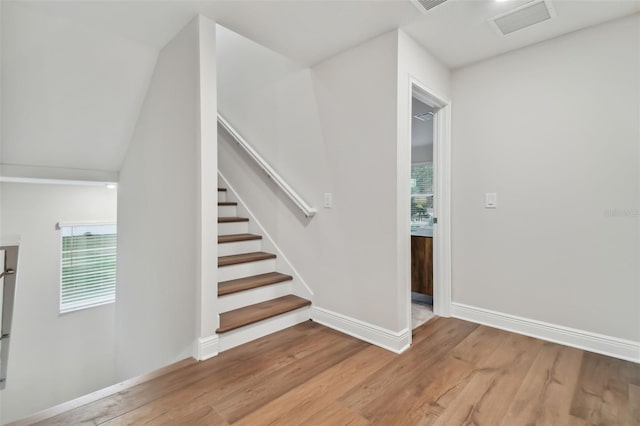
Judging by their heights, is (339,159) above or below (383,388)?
above

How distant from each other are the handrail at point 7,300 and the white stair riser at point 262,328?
3.49 meters

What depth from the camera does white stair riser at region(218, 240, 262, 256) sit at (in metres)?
→ 3.01

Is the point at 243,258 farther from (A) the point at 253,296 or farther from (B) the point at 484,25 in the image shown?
(B) the point at 484,25

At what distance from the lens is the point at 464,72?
2.79 meters

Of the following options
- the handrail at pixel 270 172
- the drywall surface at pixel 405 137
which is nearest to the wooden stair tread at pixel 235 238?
the handrail at pixel 270 172

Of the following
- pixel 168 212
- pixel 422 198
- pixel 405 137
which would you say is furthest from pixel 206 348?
pixel 422 198

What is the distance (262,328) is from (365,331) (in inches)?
31.8

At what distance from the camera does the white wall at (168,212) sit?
83.7 inches

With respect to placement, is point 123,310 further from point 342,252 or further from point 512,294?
point 512,294

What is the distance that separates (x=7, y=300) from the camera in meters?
3.83

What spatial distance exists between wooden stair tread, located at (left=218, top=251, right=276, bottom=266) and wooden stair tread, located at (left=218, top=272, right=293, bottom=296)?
0.53 feet

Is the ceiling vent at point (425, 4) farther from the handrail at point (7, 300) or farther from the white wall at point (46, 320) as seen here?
the handrail at point (7, 300)

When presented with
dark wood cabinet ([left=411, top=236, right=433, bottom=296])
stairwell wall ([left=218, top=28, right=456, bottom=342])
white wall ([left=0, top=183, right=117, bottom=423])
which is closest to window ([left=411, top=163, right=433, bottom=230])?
dark wood cabinet ([left=411, top=236, right=433, bottom=296])

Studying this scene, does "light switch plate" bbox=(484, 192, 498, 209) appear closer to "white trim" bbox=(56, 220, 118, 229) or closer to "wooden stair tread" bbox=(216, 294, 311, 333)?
"wooden stair tread" bbox=(216, 294, 311, 333)
